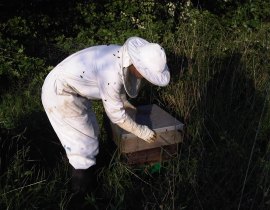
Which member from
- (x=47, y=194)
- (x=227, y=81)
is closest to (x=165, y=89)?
(x=227, y=81)

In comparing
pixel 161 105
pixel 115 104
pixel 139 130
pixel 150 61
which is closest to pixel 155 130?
pixel 139 130

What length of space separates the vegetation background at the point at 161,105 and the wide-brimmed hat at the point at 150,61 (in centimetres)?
84

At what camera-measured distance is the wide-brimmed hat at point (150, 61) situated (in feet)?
9.41

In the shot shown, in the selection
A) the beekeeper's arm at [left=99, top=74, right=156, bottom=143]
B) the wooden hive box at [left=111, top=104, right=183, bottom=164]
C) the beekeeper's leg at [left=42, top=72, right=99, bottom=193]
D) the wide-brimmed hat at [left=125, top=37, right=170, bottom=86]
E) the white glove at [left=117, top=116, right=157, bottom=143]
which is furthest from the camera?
the wooden hive box at [left=111, top=104, right=183, bottom=164]

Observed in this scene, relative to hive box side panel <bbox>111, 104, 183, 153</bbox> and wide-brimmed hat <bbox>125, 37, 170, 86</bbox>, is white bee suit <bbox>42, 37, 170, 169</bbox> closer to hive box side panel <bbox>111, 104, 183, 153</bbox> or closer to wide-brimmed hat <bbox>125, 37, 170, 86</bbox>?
wide-brimmed hat <bbox>125, 37, 170, 86</bbox>

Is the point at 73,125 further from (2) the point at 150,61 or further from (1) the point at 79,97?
(2) the point at 150,61

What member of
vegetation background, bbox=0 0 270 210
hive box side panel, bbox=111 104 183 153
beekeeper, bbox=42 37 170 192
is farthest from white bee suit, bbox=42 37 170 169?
vegetation background, bbox=0 0 270 210

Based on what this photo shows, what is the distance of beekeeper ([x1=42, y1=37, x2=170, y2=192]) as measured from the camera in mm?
2918

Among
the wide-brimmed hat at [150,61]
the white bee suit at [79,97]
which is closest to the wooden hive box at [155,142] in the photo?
the white bee suit at [79,97]

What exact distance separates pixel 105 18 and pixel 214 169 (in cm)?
391

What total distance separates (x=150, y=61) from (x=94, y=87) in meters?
0.62

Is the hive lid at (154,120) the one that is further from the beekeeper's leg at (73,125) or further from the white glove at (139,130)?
the beekeeper's leg at (73,125)

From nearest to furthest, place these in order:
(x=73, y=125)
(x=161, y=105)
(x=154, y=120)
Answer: (x=73, y=125), (x=154, y=120), (x=161, y=105)

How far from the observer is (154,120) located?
3.68 meters
